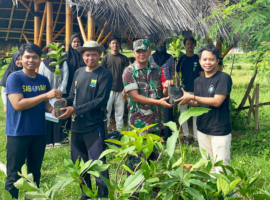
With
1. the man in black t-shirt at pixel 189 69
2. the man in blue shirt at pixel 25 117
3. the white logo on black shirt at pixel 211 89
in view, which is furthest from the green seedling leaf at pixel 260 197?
the man in black t-shirt at pixel 189 69

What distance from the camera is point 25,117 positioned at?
9.50 ft

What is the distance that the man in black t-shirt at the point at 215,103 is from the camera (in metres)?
2.98

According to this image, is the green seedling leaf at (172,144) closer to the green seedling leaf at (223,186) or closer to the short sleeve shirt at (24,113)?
the green seedling leaf at (223,186)

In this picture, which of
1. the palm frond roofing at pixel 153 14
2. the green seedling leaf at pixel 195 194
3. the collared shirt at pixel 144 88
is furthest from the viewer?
the palm frond roofing at pixel 153 14

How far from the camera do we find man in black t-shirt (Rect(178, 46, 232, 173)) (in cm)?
298

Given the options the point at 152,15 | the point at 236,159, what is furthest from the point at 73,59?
the point at 236,159

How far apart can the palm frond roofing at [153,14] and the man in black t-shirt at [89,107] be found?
106 inches

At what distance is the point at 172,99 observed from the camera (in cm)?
304

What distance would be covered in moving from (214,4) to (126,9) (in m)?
1.70

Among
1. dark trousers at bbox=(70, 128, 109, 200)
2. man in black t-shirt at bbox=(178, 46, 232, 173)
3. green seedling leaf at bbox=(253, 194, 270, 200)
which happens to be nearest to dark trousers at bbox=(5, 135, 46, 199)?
dark trousers at bbox=(70, 128, 109, 200)

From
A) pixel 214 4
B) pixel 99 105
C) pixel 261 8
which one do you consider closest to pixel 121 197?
pixel 99 105

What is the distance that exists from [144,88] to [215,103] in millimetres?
691

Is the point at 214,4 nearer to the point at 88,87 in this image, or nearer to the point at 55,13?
the point at 88,87

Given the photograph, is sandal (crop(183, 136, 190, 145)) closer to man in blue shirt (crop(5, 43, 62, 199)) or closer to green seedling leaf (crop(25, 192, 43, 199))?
man in blue shirt (crop(5, 43, 62, 199))
